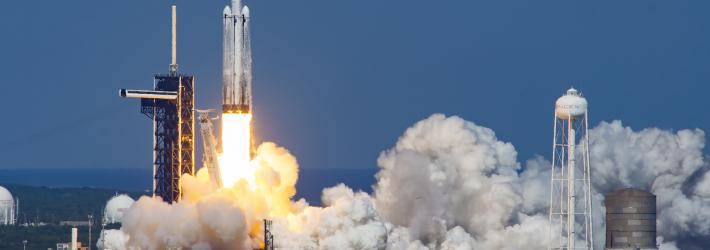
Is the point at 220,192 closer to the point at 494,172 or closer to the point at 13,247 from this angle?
the point at 494,172

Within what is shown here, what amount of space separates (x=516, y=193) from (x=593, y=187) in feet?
33.7

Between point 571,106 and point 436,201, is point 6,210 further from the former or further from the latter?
point 571,106

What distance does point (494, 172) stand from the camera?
11231cm

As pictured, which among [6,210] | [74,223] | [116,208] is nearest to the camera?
[116,208]


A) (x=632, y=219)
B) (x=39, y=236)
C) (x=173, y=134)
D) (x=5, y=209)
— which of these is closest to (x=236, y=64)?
(x=173, y=134)

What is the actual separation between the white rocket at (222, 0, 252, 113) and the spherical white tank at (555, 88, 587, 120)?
55.4ft

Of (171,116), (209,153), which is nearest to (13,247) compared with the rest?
(171,116)

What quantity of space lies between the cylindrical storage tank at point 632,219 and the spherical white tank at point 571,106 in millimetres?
14773

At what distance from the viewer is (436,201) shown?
356 feet

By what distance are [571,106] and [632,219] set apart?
15976mm

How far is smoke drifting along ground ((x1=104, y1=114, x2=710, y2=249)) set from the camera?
98312 mm

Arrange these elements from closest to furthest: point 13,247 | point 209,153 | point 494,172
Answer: point 209,153, point 494,172, point 13,247

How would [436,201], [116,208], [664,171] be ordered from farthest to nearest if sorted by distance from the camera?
[116,208]
[664,171]
[436,201]

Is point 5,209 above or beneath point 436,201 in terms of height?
above
